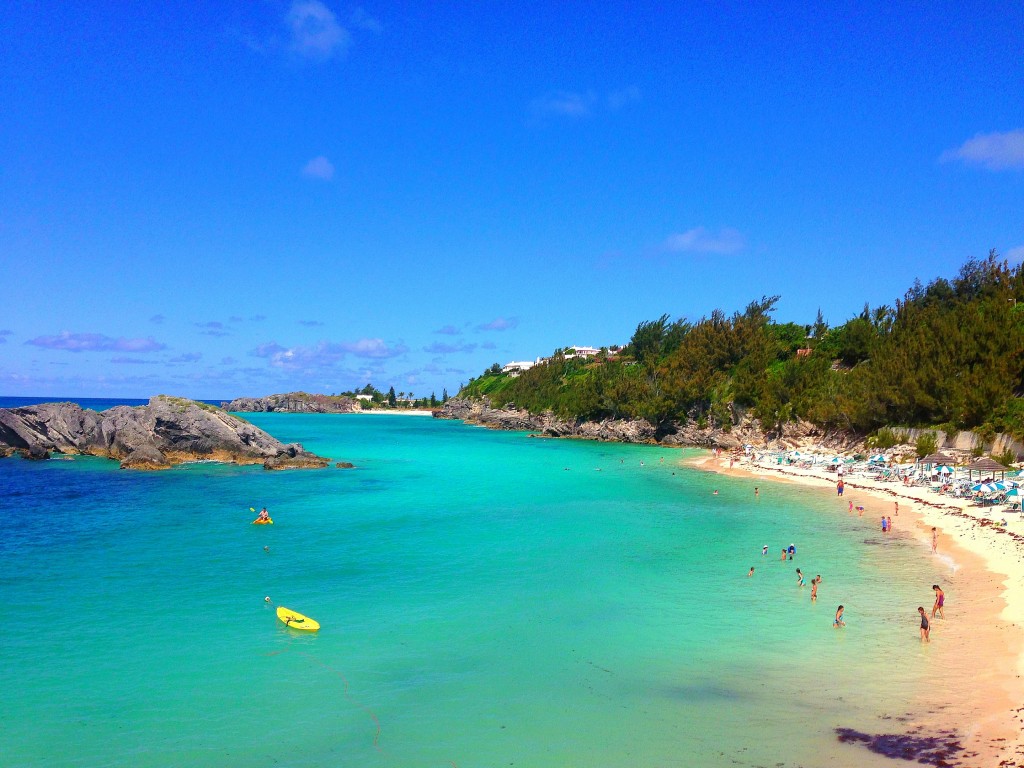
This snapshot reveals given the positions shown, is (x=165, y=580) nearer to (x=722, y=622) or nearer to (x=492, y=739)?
(x=492, y=739)

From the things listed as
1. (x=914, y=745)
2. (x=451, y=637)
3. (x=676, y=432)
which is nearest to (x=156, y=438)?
(x=451, y=637)

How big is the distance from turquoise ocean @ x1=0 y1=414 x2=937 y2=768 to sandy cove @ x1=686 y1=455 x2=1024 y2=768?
0.89m

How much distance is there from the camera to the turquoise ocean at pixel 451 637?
43.1ft

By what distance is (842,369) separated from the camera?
78125 mm

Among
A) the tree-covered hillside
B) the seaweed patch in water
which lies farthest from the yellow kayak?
the tree-covered hillside

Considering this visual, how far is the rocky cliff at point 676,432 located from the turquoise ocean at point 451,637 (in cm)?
3315

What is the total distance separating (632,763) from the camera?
1221 cm

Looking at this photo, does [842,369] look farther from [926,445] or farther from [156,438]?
[156,438]

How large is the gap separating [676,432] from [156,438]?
63775 mm

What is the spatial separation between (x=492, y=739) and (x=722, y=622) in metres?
9.58

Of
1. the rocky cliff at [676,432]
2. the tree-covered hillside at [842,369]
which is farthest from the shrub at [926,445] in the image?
the rocky cliff at [676,432]

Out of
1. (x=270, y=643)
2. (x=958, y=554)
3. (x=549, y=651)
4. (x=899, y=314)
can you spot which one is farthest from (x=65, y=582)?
(x=899, y=314)

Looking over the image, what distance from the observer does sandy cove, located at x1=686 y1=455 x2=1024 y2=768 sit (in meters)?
12.7

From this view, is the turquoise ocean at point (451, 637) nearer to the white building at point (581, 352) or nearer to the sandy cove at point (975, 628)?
the sandy cove at point (975, 628)
